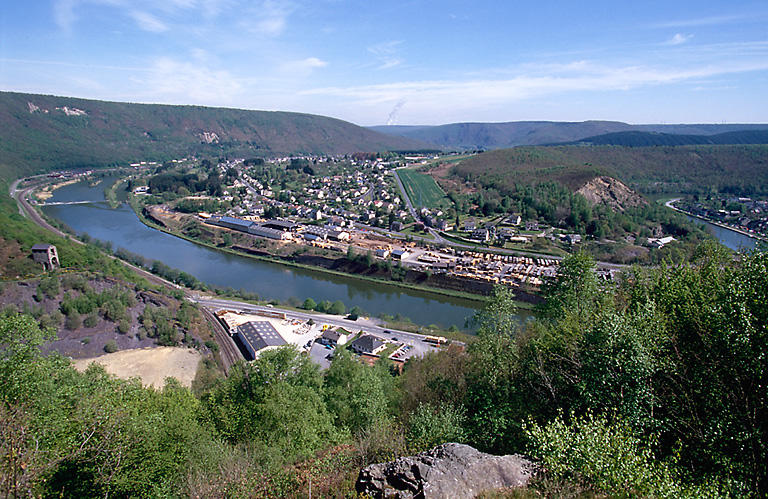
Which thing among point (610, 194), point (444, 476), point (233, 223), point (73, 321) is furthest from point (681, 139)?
point (444, 476)

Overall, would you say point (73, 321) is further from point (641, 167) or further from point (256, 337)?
point (641, 167)

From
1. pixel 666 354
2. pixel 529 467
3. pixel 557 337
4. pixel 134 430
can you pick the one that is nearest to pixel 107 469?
pixel 134 430

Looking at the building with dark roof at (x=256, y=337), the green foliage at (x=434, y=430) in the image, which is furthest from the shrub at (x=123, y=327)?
the green foliage at (x=434, y=430)

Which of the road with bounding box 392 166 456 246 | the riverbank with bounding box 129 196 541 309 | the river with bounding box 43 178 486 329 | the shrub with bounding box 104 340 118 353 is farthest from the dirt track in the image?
the road with bounding box 392 166 456 246

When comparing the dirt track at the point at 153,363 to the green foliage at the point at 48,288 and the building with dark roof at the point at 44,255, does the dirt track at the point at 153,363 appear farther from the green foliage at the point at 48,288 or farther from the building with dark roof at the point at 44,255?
the building with dark roof at the point at 44,255

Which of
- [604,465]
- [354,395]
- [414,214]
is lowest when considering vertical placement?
[414,214]

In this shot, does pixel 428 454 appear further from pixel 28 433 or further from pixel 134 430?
pixel 28 433
